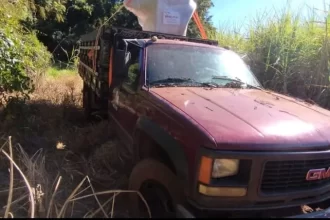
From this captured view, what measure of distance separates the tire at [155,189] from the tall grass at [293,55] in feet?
14.7

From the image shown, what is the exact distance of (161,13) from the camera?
643 cm

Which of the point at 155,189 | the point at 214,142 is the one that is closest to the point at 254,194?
the point at 214,142

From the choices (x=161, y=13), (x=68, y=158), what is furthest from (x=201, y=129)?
(x=161, y=13)

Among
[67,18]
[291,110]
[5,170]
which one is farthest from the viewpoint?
[67,18]

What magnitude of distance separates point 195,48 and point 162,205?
2173mm

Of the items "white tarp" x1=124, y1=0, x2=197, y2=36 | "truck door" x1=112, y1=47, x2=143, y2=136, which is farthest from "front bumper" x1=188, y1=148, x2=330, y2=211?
"white tarp" x1=124, y1=0, x2=197, y2=36

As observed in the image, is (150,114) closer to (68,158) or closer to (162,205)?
(162,205)

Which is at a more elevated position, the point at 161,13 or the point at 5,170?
the point at 161,13

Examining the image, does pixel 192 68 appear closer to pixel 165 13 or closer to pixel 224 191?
pixel 224 191

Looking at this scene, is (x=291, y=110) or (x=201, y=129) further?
(x=291, y=110)

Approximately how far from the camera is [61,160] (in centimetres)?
484

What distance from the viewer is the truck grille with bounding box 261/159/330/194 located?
272 centimetres

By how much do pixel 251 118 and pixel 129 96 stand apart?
1580 millimetres

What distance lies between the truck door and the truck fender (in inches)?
19.9
